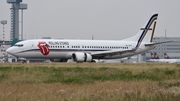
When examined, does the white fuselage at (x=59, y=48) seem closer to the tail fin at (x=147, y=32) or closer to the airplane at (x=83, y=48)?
the airplane at (x=83, y=48)

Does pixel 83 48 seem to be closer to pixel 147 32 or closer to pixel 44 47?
pixel 44 47

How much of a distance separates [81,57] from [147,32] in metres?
14.0

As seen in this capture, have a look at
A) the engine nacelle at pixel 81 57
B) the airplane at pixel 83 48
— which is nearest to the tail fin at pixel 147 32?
the airplane at pixel 83 48

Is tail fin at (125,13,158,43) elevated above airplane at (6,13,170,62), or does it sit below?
above

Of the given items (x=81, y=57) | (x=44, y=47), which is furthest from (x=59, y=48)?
(x=81, y=57)

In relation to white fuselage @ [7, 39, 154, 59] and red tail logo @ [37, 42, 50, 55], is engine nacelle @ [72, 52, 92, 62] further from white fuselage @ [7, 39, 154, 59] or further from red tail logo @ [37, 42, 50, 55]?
red tail logo @ [37, 42, 50, 55]

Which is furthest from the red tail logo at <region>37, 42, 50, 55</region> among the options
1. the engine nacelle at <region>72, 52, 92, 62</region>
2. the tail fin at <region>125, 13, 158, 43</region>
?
the tail fin at <region>125, 13, 158, 43</region>

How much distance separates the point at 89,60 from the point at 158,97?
45.1 metres

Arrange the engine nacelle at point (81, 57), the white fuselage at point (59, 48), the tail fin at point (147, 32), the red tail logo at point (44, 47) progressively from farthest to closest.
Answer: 1. the tail fin at point (147, 32)
2. the engine nacelle at point (81, 57)
3. the white fuselage at point (59, 48)
4. the red tail logo at point (44, 47)

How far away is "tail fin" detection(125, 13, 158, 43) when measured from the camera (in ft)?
229

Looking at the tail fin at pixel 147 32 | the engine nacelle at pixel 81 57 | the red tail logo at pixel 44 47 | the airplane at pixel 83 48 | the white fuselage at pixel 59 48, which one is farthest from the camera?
the tail fin at pixel 147 32

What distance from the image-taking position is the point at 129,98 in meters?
17.5

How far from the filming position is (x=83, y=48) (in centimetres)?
6347

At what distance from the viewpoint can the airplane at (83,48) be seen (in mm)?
60125
